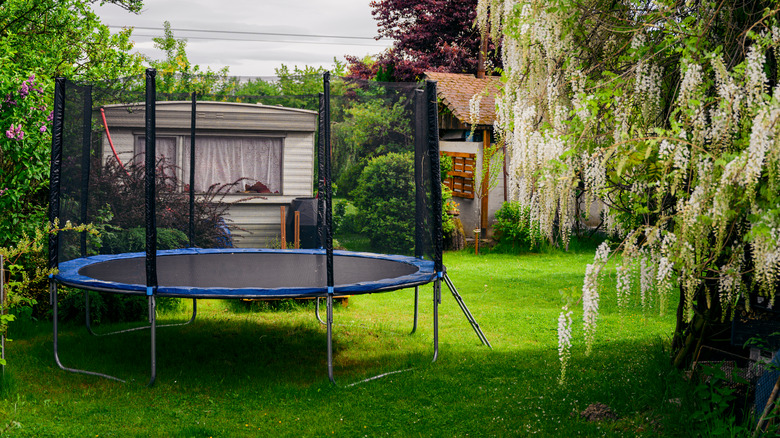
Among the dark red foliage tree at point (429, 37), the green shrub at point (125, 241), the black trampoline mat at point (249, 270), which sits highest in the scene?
the dark red foliage tree at point (429, 37)

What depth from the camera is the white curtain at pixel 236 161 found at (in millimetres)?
7867

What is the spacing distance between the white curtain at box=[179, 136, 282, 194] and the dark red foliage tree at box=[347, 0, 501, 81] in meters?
8.25

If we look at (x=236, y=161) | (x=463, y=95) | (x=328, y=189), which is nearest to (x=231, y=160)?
(x=236, y=161)

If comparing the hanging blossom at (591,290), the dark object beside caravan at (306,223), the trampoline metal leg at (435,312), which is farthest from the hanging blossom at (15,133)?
the hanging blossom at (591,290)

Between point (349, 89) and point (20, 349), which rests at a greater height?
point (349, 89)

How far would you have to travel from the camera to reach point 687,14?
303 cm

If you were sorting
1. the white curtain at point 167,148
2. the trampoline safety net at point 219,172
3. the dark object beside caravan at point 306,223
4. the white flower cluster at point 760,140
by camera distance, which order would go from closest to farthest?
the white flower cluster at point 760,140 → the trampoline safety net at point 219,172 → the white curtain at point 167,148 → the dark object beside caravan at point 306,223

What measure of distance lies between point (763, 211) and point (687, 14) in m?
1.15

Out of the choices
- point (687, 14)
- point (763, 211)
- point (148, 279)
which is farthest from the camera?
point (148, 279)

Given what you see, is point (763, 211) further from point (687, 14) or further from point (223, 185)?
point (223, 185)

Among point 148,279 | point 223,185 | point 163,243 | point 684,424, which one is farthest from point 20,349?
point 684,424

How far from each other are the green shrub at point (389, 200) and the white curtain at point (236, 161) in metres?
2.45

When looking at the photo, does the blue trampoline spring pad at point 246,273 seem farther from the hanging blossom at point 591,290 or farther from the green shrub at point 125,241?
the hanging blossom at point 591,290

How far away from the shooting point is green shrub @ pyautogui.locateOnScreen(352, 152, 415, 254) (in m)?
5.44
